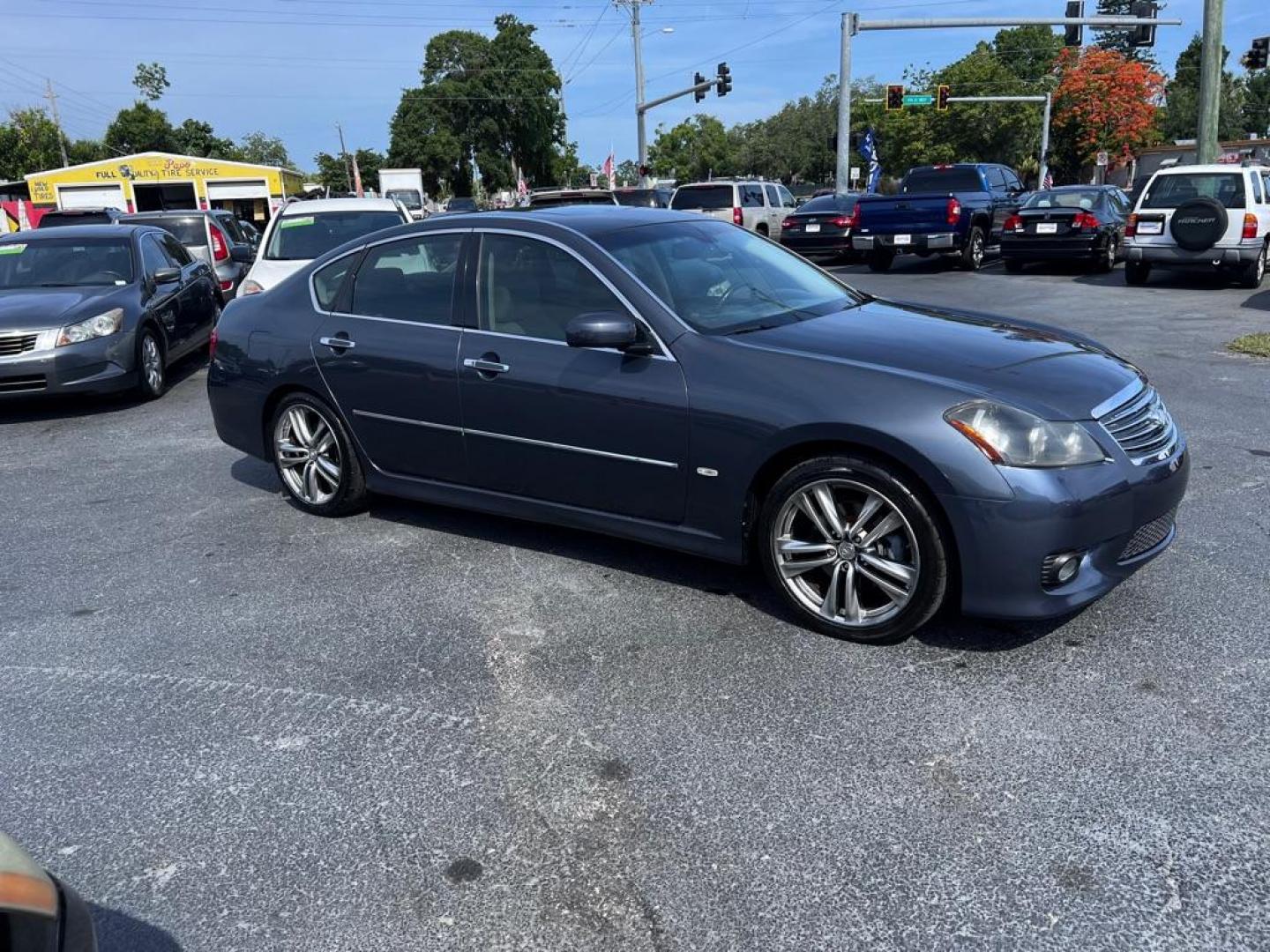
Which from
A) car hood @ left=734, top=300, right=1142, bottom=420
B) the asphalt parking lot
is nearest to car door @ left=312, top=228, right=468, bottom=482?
the asphalt parking lot

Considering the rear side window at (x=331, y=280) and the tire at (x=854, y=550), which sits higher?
the rear side window at (x=331, y=280)

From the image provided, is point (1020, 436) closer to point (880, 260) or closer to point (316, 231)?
point (316, 231)

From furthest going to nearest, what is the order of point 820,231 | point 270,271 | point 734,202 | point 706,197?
1. point 706,197
2. point 734,202
3. point 820,231
4. point 270,271

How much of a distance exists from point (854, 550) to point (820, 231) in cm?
1841

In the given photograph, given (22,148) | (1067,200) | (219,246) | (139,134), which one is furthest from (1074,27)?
(139,134)

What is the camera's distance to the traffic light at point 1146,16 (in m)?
22.2

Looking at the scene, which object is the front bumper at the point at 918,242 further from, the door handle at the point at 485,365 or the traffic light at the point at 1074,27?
the door handle at the point at 485,365

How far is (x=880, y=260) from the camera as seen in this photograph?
63.8 ft

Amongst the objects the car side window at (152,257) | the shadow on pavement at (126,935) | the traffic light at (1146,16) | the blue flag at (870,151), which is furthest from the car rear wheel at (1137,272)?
the blue flag at (870,151)

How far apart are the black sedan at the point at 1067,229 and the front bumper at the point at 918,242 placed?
89cm

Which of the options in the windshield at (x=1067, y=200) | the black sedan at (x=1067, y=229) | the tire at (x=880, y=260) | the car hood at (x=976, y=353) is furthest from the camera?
the tire at (x=880, y=260)

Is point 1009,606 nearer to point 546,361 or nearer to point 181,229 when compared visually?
point 546,361

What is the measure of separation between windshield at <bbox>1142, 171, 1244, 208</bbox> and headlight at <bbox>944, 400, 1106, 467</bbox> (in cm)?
1364

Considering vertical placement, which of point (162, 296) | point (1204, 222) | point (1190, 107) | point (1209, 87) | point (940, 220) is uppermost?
point (1190, 107)
